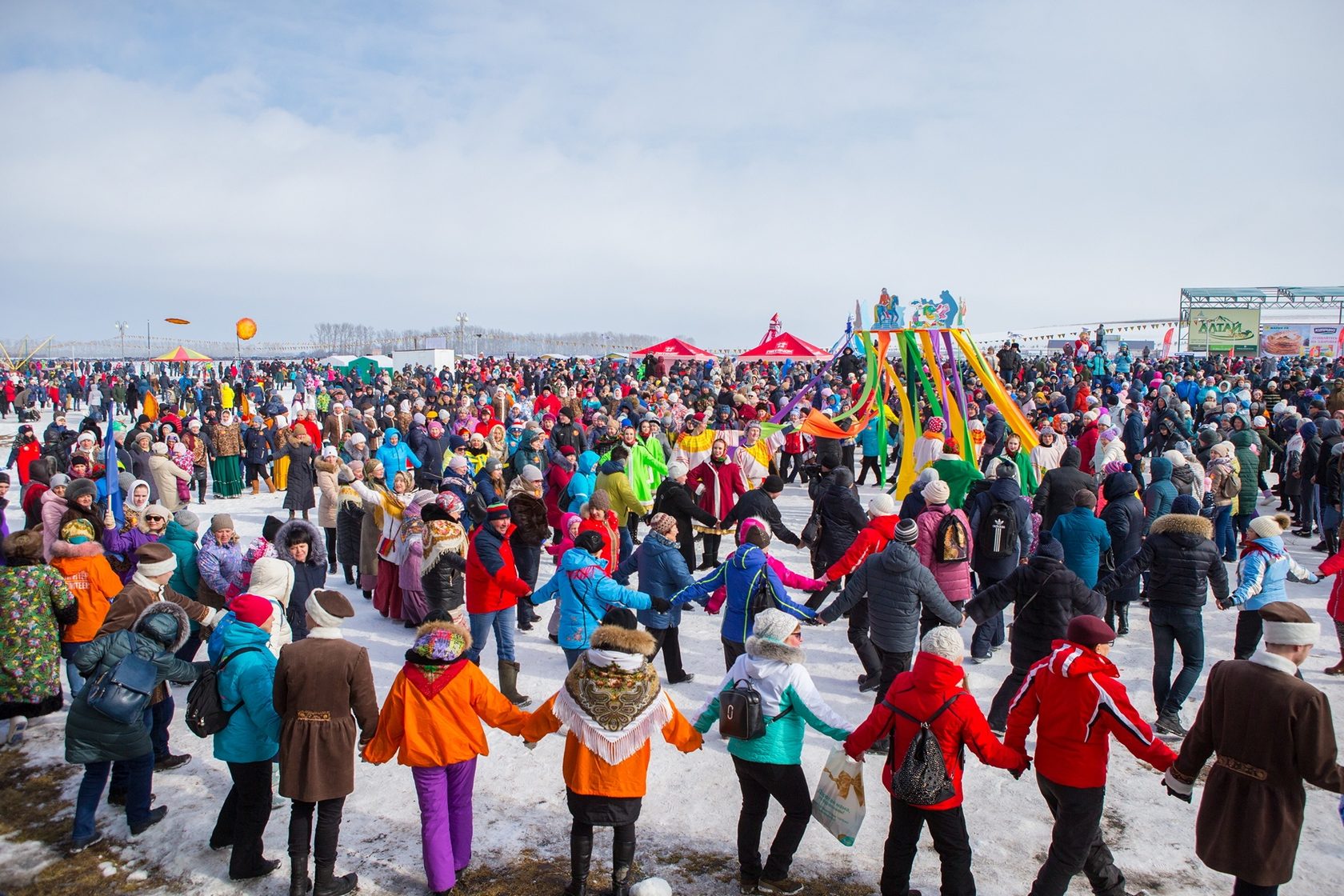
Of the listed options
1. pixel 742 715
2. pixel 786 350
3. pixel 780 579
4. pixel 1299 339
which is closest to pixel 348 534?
pixel 780 579

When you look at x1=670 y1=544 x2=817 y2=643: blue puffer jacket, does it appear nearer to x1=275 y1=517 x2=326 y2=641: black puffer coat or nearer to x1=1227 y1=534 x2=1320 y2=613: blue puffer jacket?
x1=275 y1=517 x2=326 y2=641: black puffer coat

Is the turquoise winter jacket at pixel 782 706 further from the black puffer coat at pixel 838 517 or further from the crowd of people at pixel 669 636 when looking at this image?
the black puffer coat at pixel 838 517

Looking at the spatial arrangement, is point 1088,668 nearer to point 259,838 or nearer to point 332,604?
point 332,604

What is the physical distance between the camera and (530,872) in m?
4.52

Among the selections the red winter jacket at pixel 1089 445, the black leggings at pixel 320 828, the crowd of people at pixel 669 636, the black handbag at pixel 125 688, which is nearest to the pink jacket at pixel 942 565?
the crowd of people at pixel 669 636

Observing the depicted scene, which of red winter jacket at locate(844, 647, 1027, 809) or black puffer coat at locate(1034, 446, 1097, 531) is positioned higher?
black puffer coat at locate(1034, 446, 1097, 531)

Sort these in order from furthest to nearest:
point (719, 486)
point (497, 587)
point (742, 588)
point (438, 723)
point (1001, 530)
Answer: point (719, 486) → point (1001, 530) → point (497, 587) → point (742, 588) → point (438, 723)

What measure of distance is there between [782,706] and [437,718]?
1.69 metres

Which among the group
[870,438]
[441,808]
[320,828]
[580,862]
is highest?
[870,438]

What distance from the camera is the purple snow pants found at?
4211mm

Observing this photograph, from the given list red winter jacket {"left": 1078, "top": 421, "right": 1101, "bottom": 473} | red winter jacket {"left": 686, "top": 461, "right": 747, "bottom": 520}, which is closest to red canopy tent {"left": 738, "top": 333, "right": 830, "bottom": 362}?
red winter jacket {"left": 1078, "top": 421, "right": 1101, "bottom": 473}

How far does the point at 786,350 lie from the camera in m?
27.1

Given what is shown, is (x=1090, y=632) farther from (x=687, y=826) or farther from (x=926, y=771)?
(x=687, y=826)

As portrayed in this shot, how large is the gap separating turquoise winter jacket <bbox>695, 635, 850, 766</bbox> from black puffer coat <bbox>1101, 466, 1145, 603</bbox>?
185 inches
